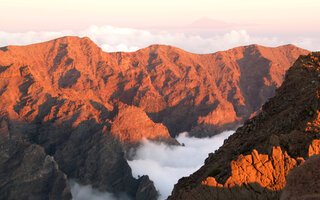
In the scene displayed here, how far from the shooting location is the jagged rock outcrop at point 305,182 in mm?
14889

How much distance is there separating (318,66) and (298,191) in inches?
1807

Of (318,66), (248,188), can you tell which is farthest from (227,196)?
(318,66)

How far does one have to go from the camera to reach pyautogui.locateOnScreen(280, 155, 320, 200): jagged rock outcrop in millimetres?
14889

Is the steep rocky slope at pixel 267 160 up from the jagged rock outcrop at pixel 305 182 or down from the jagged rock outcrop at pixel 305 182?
down

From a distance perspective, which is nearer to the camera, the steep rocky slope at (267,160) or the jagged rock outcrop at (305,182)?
the jagged rock outcrop at (305,182)

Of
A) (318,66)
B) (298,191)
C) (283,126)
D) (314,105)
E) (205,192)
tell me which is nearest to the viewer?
(298,191)

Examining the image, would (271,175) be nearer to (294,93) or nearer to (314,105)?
(314,105)

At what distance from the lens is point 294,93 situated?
51062 mm

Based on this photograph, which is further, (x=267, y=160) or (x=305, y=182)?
(x=267, y=160)

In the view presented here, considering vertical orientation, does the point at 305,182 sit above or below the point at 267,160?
above

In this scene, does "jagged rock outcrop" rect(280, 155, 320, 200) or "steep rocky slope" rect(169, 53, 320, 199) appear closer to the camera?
"jagged rock outcrop" rect(280, 155, 320, 200)

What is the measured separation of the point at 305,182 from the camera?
15531mm

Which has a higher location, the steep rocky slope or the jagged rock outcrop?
the jagged rock outcrop

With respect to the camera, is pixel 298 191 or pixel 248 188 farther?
pixel 248 188
